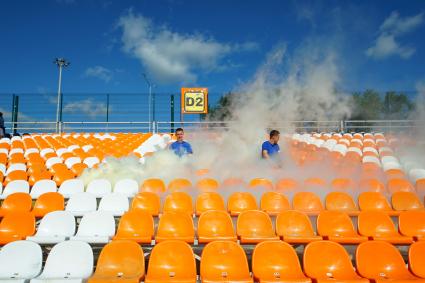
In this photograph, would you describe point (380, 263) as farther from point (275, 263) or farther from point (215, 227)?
point (215, 227)

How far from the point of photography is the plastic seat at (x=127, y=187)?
227 inches

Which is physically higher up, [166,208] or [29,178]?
[29,178]

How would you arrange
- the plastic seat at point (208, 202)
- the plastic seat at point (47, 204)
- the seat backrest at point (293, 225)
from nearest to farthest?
the seat backrest at point (293, 225)
the plastic seat at point (47, 204)
the plastic seat at point (208, 202)

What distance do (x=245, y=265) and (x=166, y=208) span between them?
1.84m

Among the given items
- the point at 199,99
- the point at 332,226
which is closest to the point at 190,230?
the point at 332,226

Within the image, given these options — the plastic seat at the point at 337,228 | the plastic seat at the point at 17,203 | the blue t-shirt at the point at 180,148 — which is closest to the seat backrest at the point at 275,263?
the plastic seat at the point at 337,228

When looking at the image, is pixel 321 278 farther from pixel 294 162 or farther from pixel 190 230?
pixel 294 162

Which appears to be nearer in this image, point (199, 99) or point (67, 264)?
point (67, 264)

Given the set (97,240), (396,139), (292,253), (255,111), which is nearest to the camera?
(292,253)

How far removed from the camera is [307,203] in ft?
16.9

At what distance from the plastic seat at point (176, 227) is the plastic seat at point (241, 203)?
0.88 meters

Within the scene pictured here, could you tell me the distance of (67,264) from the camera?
3.38 metres

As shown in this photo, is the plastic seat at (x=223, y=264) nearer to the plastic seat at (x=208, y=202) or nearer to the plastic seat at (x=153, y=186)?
the plastic seat at (x=208, y=202)

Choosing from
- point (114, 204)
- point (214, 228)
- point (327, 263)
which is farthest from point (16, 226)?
point (327, 263)
